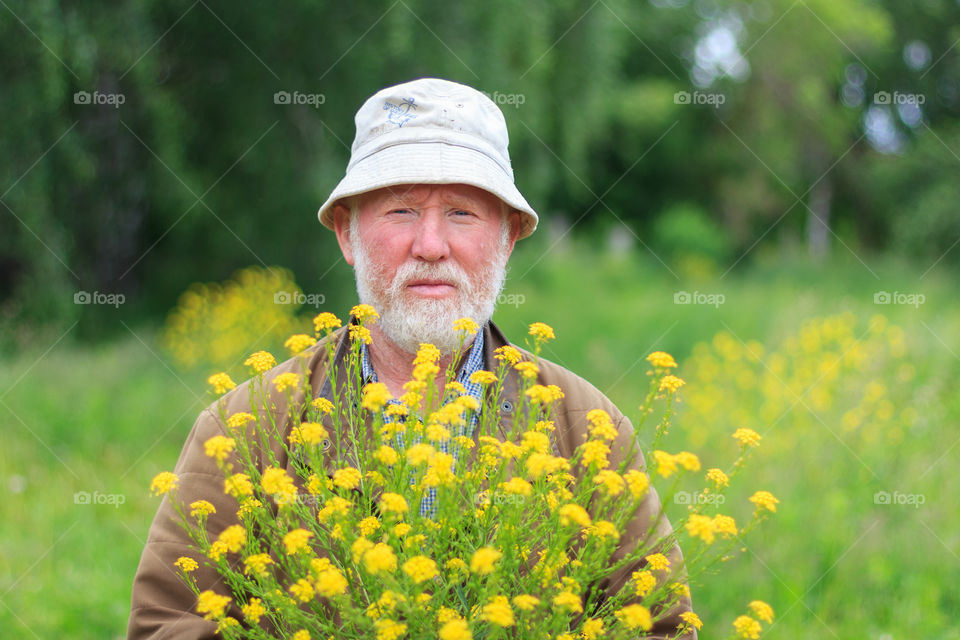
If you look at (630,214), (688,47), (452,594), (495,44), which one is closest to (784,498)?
(452,594)

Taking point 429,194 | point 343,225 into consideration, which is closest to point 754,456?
point 343,225

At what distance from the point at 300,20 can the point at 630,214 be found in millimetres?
21424

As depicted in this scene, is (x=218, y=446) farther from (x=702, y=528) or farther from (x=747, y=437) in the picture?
(x=747, y=437)

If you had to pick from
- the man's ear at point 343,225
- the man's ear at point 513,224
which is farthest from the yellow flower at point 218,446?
the man's ear at point 513,224

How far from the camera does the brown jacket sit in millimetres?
1857

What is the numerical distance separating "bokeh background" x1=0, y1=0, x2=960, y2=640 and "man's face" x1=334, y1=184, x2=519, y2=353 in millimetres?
892

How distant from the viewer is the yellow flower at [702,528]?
3.93 ft

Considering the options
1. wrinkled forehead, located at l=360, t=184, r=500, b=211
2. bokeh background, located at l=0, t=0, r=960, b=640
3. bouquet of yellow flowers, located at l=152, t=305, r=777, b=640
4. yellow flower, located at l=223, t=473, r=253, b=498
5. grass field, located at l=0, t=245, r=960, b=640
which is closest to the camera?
bouquet of yellow flowers, located at l=152, t=305, r=777, b=640

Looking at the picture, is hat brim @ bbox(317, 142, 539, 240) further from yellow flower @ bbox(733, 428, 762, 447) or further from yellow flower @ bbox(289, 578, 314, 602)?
yellow flower @ bbox(289, 578, 314, 602)

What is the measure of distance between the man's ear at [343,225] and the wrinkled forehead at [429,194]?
0.76ft

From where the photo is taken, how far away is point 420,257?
1.97 m

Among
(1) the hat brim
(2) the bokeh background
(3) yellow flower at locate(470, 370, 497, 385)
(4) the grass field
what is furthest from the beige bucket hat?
(4) the grass field

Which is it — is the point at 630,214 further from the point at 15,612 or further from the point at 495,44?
the point at 15,612

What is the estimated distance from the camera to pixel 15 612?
3779mm
